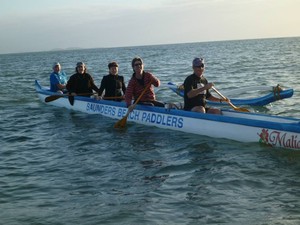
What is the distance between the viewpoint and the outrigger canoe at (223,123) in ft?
23.8

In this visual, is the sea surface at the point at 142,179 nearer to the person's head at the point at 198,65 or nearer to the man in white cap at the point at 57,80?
the person's head at the point at 198,65

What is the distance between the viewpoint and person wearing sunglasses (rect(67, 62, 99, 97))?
492 inches

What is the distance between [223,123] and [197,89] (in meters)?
0.90

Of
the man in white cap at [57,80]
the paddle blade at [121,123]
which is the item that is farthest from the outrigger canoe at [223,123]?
the man in white cap at [57,80]

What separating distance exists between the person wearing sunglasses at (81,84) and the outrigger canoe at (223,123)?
1197 mm

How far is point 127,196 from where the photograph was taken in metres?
5.68

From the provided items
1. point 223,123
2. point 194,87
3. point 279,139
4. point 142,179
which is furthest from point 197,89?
point 142,179

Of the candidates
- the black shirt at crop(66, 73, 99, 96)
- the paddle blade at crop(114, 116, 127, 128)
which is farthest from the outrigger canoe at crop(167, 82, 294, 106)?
the black shirt at crop(66, 73, 99, 96)

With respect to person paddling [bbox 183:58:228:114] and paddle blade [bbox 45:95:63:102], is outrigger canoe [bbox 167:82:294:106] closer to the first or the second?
person paddling [bbox 183:58:228:114]

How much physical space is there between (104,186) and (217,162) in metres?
2.10

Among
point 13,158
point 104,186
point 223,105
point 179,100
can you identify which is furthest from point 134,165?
point 179,100

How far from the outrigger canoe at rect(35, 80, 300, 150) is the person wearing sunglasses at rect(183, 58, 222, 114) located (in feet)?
0.62

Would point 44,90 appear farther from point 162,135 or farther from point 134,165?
point 134,165

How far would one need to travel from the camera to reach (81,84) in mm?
12688
